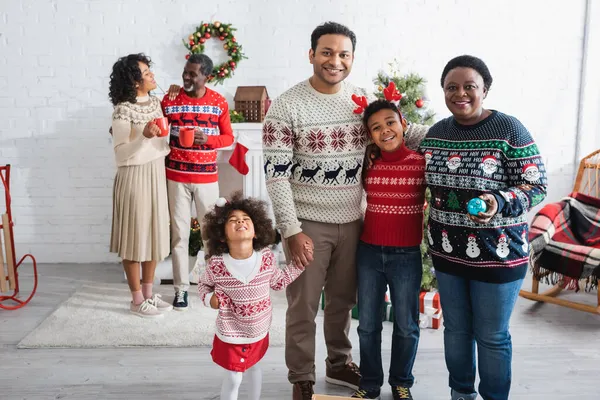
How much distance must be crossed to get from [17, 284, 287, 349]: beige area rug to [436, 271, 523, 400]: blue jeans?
1.01 meters

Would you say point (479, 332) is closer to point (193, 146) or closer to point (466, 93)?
point (466, 93)

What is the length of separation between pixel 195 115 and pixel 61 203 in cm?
163

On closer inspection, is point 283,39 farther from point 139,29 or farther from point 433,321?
point 433,321

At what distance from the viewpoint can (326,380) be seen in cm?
228

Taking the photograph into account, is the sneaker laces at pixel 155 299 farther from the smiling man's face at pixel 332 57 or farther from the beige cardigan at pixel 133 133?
the smiling man's face at pixel 332 57

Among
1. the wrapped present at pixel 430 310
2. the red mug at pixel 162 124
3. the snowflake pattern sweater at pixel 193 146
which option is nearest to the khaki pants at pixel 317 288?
the wrapped present at pixel 430 310

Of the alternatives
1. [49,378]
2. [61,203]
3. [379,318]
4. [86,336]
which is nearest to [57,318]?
[86,336]

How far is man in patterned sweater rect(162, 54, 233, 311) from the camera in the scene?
Result: 9.79 ft

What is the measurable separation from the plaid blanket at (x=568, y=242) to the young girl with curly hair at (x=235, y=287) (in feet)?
A: 6.37

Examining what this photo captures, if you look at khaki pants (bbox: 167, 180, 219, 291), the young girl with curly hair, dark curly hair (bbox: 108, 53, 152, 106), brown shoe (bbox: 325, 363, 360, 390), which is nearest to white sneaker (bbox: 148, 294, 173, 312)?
khaki pants (bbox: 167, 180, 219, 291)

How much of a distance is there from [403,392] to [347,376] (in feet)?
0.86

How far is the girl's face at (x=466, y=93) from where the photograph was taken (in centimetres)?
171

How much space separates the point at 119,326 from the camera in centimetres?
286

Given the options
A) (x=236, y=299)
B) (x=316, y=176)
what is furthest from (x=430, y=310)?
(x=236, y=299)
